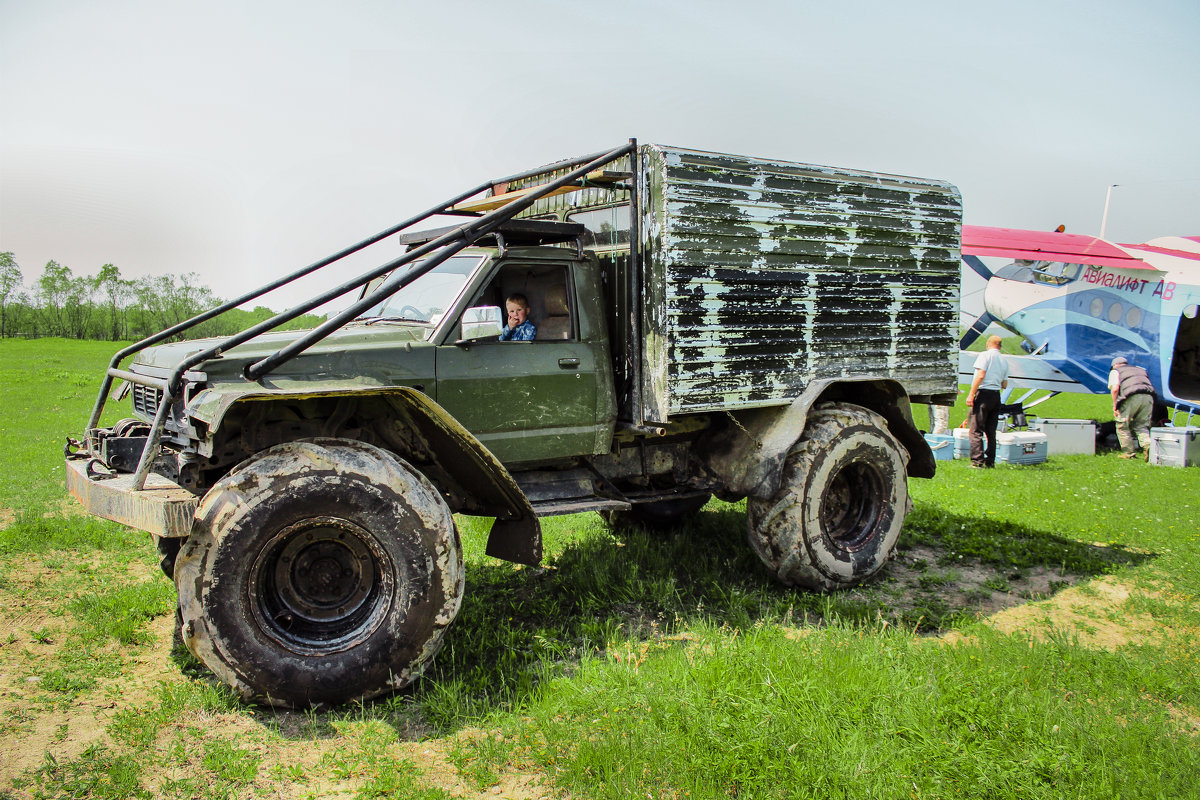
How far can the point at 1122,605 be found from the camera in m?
5.74

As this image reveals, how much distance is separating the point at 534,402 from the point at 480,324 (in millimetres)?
622

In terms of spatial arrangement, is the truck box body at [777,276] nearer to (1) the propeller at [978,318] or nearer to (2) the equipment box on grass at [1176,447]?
(2) the equipment box on grass at [1176,447]

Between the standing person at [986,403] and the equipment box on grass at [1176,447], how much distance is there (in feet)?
8.56

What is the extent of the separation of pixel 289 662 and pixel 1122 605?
5.62 metres

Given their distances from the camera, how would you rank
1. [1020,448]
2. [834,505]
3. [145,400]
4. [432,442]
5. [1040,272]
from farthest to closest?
[1040,272]
[1020,448]
[834,505]
[145,400]
[432,442]

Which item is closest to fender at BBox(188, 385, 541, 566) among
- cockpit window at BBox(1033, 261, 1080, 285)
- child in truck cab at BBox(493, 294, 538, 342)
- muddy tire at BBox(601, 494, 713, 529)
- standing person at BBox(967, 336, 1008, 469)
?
child in truck cab at BBox(493, 294, 538, 342)

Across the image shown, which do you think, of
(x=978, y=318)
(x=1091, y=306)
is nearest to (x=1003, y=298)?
(x=978, y=318)

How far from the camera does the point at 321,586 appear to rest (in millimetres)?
4422

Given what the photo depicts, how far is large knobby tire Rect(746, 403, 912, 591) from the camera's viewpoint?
5.78 meters

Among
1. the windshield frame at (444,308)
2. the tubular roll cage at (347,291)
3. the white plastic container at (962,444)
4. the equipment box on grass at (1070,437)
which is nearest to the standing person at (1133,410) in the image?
the equipment box on grass at (1070,437)

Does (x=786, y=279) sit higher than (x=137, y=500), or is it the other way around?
(x=786, y=279)

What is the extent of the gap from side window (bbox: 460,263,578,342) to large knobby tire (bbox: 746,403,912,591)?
192 centimetres

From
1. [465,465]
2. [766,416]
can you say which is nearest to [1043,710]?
[766,416]

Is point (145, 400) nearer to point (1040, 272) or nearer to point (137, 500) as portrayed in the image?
point (137, 500)
